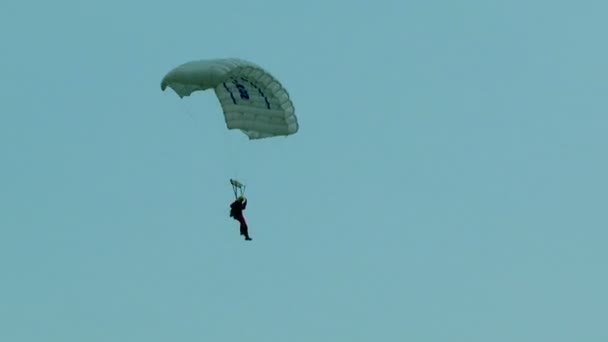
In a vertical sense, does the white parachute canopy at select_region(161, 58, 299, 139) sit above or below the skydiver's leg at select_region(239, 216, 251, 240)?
above

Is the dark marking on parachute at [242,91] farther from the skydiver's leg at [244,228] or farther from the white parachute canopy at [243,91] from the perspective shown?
the skydiver's leg at [244,228]

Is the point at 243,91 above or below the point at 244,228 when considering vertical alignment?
above

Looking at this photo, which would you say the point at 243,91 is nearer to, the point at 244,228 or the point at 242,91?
the point at 242,91

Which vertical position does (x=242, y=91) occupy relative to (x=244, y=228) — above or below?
above

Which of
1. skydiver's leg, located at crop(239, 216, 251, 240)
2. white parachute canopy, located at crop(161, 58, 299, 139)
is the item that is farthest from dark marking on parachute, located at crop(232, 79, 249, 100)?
skydiver's leg, located at crop(239, 216, 251, 240)

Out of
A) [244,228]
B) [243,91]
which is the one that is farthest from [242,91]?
[244,228]

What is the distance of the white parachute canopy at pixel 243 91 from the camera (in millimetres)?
83938

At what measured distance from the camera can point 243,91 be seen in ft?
282

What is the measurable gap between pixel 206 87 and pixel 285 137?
3.15 meters

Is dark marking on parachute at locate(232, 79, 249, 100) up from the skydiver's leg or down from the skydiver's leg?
up

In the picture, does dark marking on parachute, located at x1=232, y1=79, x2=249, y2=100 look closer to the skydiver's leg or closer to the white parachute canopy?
the white parachute canopy

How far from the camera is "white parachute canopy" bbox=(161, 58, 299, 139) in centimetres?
8394

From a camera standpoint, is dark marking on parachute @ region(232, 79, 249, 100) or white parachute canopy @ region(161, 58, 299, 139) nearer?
white parachute canopy @ region(161, 58, 299, 139)

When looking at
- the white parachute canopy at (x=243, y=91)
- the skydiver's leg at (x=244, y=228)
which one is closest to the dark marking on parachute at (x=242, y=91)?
the white parachute canopy at (x=243, y=91)
